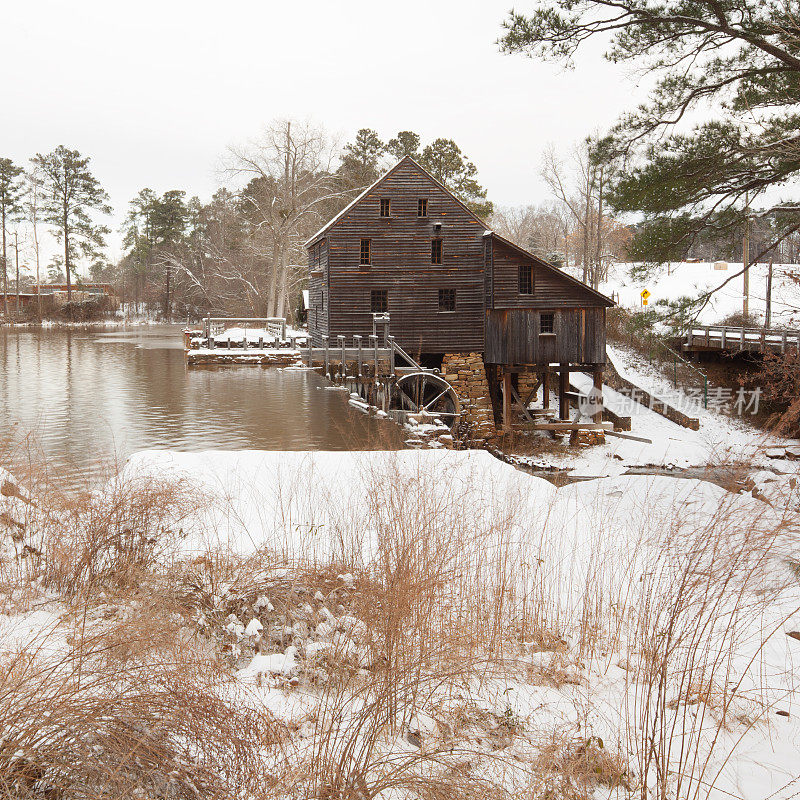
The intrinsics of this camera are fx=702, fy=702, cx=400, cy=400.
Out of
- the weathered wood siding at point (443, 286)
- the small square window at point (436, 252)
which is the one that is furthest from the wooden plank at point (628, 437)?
the small square window at point (436, 252)

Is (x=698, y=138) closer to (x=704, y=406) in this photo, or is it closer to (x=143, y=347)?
(x=704, y=406)

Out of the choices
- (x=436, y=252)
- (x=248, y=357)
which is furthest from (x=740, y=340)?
(x=248, y=357)

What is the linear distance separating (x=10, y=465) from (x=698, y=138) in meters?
14.4

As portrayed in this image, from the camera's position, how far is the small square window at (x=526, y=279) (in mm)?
29297

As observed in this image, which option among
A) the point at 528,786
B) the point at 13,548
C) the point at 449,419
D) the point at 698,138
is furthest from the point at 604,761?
the point at 449,419

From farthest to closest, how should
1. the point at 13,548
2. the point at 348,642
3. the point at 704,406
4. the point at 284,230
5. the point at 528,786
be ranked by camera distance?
the point at 284,230 < the point at 704,406 < the point at 13,548 < the point at 348,642 < the point at 528,786

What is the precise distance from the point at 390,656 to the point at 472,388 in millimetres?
25268

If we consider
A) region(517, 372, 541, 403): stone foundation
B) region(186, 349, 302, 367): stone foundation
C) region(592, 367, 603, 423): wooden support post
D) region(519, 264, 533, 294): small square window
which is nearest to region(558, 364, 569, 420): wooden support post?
region(592, 367, 603, 423): wooden support post

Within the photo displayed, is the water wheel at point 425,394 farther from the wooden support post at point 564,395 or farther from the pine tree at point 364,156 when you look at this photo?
the pine tree at point 364,156

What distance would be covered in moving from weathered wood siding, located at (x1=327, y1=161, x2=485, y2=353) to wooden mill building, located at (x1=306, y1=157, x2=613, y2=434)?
4 centimetres

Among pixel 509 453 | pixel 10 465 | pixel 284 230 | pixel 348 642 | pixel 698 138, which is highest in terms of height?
pixel 284 230

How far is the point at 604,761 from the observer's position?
4004mm

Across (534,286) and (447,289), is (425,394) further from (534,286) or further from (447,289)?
(534,286)

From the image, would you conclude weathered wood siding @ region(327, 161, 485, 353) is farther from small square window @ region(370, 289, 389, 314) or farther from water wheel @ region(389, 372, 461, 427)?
water wheel @ region(389, 372, 461, 427)
